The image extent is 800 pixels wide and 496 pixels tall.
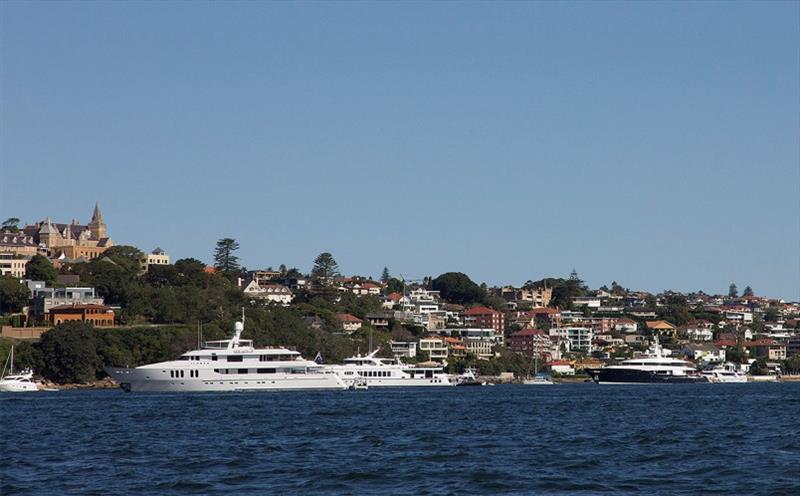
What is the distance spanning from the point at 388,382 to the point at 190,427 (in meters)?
61.8

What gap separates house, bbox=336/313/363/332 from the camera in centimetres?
16288

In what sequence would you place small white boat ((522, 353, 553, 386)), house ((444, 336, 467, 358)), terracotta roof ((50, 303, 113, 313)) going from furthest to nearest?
house ((444, 336, 467, 358)), small white boat ((522, 353, 553, 386)), terracotta roof ((50, 303, 113, 313))

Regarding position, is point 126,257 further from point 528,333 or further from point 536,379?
point 536,379

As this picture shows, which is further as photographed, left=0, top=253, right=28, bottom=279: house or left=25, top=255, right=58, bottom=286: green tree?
left=0, top=253, right=28, bottom=279: house

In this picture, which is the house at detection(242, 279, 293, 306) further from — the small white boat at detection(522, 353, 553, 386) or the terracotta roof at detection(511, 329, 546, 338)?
the small white boat at detection(522, 353, 553, 386)

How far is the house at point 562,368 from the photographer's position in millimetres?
167250

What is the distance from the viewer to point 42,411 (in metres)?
66.1

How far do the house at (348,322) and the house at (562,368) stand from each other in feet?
78.8

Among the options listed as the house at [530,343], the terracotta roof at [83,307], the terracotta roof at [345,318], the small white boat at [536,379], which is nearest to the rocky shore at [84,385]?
the terracotta roof at [83,307]

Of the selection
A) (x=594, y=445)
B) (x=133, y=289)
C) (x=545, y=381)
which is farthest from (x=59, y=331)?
(x=594, y=445)

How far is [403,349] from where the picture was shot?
15862 cm

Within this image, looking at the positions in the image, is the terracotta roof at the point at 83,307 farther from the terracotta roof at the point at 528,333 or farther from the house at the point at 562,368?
the terracotta roof at the point at 528,333

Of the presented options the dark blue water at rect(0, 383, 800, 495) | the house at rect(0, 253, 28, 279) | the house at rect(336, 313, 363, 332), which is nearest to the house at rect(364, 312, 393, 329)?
the house at rect(336, 313, 363, 332)

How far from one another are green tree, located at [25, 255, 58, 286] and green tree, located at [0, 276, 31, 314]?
10.9m
